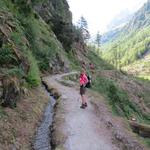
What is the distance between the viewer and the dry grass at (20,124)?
1488 cm

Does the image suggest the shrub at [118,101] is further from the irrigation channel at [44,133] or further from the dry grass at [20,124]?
the dry grass at [20,124]

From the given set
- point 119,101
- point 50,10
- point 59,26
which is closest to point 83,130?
point 119,101

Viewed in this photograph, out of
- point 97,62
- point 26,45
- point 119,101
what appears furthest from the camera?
point 97,62

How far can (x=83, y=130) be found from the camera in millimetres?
18406

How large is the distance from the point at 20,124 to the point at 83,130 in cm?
335

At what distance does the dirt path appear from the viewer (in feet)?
52.5

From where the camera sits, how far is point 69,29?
216 feet

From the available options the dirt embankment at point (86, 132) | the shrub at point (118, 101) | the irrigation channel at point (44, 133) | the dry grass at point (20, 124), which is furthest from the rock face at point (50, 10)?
the dry grass at point (20, 124)

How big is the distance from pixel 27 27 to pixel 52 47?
34.6ft

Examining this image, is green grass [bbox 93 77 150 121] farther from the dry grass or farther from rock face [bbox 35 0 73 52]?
rock face [bbox 35 0 73 52]

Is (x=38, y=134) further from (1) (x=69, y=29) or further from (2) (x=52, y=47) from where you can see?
(1) (x=69, y=29)

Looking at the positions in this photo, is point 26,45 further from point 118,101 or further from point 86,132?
point 86,132

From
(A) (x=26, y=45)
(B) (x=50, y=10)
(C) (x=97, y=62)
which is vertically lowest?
(C) (x=97, y=62)

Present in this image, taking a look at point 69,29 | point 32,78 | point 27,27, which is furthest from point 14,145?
point 69,29
